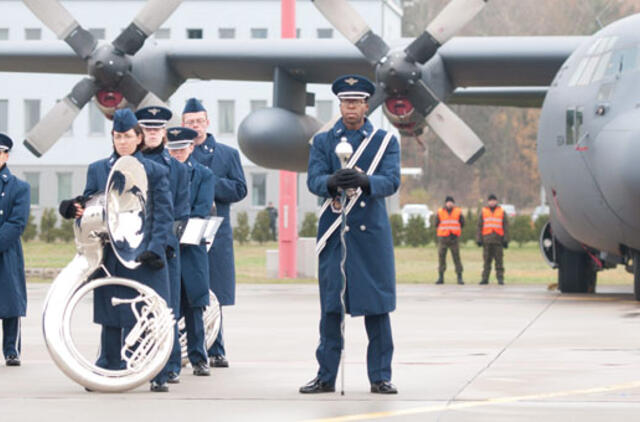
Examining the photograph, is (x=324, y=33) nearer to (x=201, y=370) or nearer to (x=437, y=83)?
(x=437, y=83)

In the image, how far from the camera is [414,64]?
666 inches

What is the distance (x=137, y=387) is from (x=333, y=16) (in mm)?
10269

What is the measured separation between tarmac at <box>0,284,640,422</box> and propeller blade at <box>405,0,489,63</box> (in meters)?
4.35

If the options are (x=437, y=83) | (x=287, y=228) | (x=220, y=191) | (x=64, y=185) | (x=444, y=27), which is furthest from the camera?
(x=64, y=185)

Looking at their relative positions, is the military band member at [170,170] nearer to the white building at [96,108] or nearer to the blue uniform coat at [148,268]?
the blue uniform coat at [148,268]

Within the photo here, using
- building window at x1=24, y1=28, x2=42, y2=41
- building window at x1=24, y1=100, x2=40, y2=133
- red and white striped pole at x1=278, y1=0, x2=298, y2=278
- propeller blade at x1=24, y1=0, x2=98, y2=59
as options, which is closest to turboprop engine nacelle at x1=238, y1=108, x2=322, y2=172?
propeller blade at x1=24, y1=0, x2=98, y2=59

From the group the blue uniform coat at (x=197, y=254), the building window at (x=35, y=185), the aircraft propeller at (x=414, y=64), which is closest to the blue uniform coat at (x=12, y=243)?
the blue uniform coat at (x=197, y=254)

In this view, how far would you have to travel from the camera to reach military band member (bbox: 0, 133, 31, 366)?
8836 millimetres

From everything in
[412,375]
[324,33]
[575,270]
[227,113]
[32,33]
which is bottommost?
[412,375]

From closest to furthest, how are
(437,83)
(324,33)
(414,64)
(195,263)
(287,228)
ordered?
(195,263) < (414,64) < (437,83) < (287,228) < (324,33)

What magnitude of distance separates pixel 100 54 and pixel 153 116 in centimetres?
987

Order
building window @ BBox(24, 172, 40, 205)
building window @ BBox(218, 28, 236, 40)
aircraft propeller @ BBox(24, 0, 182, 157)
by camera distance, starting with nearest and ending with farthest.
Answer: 1. aircraft propeller @ BBox(24, 0, 182, 157)
2. building window @ BBox(218, 28, 236, 40)
3. building window @ BBox(24, 172, 40, 205)

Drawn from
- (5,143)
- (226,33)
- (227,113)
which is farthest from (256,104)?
(5,143)

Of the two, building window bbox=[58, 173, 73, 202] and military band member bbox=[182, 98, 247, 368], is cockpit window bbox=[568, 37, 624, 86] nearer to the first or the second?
military band member bbox=[182, 98, 247, 368]
